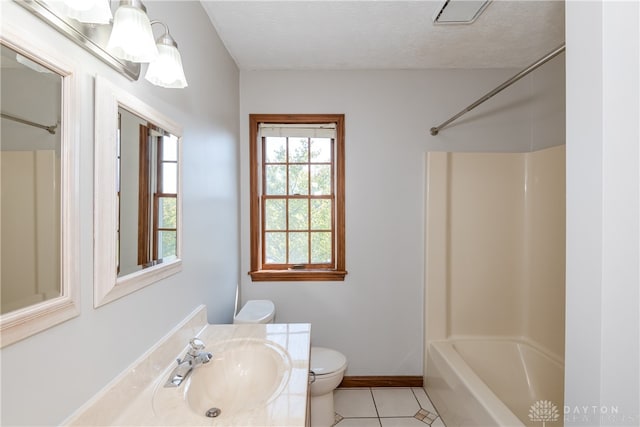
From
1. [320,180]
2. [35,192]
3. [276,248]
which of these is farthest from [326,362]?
[35,192]

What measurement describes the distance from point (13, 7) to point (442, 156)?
7.87 feet

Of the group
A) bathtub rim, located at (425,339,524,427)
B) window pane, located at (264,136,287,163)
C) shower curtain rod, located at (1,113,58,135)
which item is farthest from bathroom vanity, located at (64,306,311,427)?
window pane, located at (264,136,287,163)

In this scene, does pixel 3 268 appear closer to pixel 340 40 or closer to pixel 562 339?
pixel 340 40

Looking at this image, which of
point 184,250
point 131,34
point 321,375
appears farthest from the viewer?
point 321,375

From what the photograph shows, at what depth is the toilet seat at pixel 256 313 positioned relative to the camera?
1.99m

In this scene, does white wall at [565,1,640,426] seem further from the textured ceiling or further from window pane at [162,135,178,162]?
window pane at [162,135,178,162]

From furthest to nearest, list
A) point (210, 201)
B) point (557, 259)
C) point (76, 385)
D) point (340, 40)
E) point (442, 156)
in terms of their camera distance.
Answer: point (442, 156) < point (557, 259) < point (340, 40) < point (210, 201) < point (76, 385)

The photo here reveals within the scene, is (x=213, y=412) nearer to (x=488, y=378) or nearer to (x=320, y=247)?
(x=320, y=247)

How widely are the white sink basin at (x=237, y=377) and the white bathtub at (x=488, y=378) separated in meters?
1.14

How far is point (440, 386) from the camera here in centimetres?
221

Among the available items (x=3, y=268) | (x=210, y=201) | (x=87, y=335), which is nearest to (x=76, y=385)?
(x=87, y=335)

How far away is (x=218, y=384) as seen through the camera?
4.28ft

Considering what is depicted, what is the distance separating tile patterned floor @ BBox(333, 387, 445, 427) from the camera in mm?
2121

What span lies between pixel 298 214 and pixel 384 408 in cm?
154
